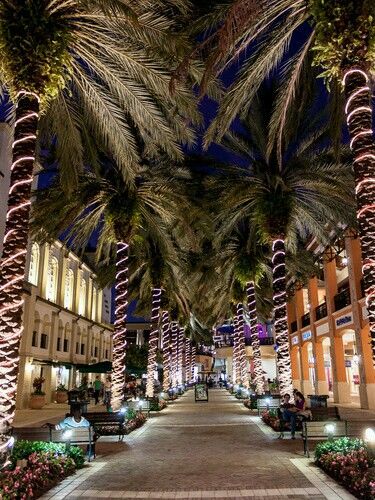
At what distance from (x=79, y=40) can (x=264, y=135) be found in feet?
30.5

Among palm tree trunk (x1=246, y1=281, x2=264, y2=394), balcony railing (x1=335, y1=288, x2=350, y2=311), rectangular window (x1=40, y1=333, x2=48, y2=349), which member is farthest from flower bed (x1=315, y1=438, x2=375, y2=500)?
rectangular window (x1=40, y1=333, x2=48, y2=349)

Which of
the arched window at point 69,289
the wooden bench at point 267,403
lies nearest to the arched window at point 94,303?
the arched window at point 69,289

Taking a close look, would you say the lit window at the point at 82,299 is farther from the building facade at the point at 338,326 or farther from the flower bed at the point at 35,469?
the flower bed at the point at 35,469

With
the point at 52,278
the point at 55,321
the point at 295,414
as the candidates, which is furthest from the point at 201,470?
the point at 52,278

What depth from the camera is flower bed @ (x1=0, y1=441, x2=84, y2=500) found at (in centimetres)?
742

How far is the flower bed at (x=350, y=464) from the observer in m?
7.50

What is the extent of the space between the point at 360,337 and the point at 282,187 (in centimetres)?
1109

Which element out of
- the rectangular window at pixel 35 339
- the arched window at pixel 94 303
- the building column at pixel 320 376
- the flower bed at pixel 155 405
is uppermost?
the arched window at pixel 94 303

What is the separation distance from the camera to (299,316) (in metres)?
41.9

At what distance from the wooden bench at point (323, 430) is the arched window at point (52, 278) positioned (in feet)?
87.0

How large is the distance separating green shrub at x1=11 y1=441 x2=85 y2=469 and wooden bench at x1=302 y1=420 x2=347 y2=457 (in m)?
4.92

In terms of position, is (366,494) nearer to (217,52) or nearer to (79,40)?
(217,52)

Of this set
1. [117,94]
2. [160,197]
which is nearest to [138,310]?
[160,197]

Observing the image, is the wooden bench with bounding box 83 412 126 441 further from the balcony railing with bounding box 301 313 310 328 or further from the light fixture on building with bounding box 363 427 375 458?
the balcony railing with bounding box 301 313 310 328
